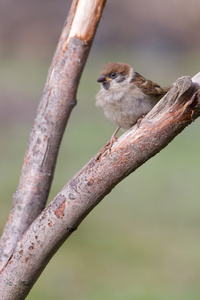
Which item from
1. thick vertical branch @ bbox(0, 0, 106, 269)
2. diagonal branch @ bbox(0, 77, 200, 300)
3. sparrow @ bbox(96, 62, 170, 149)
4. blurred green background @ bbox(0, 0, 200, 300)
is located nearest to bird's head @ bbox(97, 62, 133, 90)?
sparrow @ bbox(96, 62, 170, 149)

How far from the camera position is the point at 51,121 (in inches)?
110

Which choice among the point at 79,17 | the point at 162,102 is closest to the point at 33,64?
the point at 79,17

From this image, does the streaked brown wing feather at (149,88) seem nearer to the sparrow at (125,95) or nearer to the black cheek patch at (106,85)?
the sparrow at (125,95)

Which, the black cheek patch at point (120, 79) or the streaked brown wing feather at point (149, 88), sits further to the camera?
the black cheek patch at point (120, 79)

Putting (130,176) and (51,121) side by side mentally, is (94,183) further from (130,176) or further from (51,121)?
(130,176)

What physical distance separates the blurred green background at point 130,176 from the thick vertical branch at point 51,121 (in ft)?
2.24

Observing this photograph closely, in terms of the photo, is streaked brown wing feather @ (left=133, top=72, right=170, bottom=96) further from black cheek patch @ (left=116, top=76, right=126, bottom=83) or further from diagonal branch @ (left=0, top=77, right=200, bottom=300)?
diagonal branch @ (left=0, top=77, right=200, bottom=300)

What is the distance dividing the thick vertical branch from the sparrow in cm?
25

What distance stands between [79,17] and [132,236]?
3313 millimetres

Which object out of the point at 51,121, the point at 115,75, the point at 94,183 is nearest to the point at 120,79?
the point at 115,75

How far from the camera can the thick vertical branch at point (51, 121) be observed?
8.72 ft

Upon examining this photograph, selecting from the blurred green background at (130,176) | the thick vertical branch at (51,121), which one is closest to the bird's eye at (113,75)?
the thick vertical branch at (51,121)

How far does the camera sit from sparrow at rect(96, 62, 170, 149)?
2939mm

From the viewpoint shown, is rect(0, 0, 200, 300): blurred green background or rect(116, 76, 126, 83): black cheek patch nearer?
rect(116, 76, 126, 83): black cheek patch
